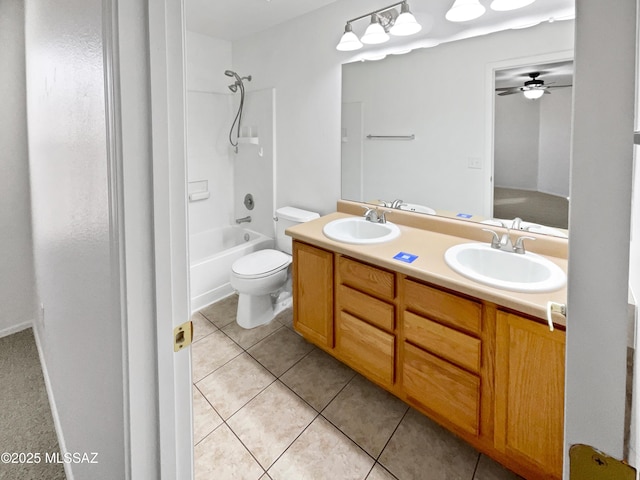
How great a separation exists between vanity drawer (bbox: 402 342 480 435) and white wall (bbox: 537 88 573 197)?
994mm

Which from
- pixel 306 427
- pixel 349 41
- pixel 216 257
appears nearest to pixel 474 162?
pixel 349 41

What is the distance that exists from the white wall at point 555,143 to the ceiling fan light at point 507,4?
0.45 meters

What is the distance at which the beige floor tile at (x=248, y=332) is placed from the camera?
96.0 inches

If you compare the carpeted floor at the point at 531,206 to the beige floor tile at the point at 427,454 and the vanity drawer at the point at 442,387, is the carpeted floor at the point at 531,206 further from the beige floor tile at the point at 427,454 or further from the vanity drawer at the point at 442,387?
the beige floor tile at the point at 427,454

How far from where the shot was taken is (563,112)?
1.51 meters

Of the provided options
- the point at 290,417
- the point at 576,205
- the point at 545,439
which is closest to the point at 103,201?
the point at 576,205

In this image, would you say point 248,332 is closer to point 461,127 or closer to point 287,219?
point 287,219

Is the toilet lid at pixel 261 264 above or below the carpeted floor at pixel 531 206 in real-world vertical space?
below

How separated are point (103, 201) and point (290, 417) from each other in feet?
4.97

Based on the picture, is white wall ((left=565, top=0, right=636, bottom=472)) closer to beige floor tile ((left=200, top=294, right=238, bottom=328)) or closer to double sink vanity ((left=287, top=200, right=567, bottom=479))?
double sink vanity ((left=287, top=200, right=567, bottom=479))

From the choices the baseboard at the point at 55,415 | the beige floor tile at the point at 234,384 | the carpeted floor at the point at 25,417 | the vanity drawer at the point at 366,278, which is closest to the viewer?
the baseboard at the point at 55,415

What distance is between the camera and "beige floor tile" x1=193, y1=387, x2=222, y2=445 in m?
1.66

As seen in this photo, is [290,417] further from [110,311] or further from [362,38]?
[362,38]

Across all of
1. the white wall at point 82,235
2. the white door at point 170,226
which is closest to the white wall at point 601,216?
the white door at point 170,226
